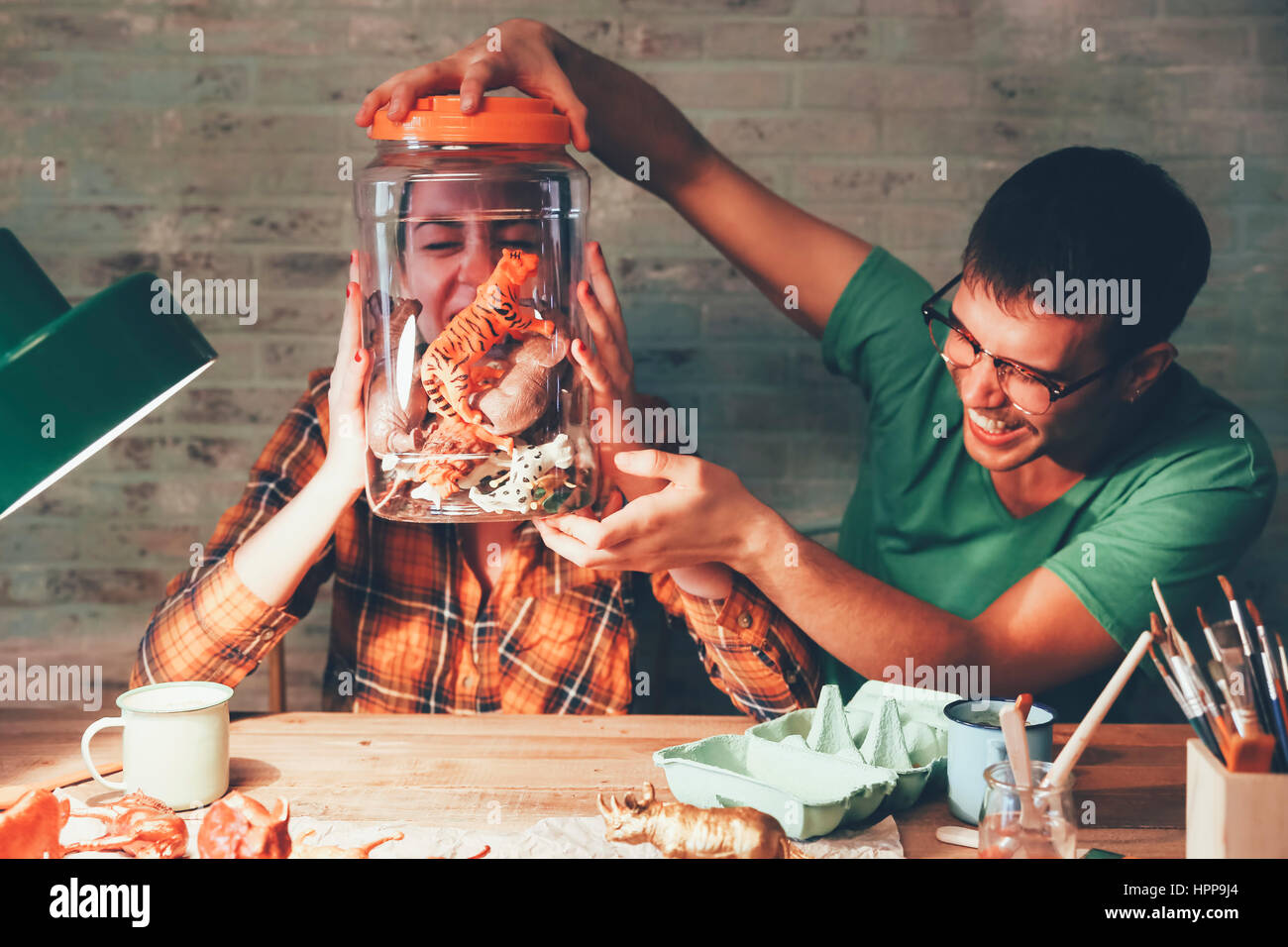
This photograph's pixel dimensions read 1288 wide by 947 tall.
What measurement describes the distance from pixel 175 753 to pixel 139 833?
11 cm

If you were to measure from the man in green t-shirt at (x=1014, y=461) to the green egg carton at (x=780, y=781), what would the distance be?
23 centimetres

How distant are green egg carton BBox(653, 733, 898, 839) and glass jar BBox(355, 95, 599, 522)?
0.25 m

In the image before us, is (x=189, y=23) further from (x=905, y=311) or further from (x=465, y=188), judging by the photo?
(x=905, y=311)

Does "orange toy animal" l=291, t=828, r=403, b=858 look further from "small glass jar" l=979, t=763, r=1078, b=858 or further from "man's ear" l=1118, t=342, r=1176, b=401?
"man's ear" l=1118, t=342, r=1176, b=401

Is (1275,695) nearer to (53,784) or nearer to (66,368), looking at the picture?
(66,368)

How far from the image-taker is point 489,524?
1.40m

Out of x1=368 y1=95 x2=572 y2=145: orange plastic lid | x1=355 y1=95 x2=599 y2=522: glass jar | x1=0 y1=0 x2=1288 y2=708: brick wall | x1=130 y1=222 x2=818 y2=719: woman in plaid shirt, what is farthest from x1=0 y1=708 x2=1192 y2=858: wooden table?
x1=0 y1=0 x2=1288 y2=708: brick wall

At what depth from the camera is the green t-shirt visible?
1162 mm

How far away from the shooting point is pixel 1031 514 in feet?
4.26

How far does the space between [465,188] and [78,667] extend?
1230 millimetres

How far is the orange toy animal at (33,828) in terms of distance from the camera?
73cm

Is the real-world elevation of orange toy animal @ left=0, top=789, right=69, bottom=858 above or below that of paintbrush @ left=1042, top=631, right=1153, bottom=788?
below
